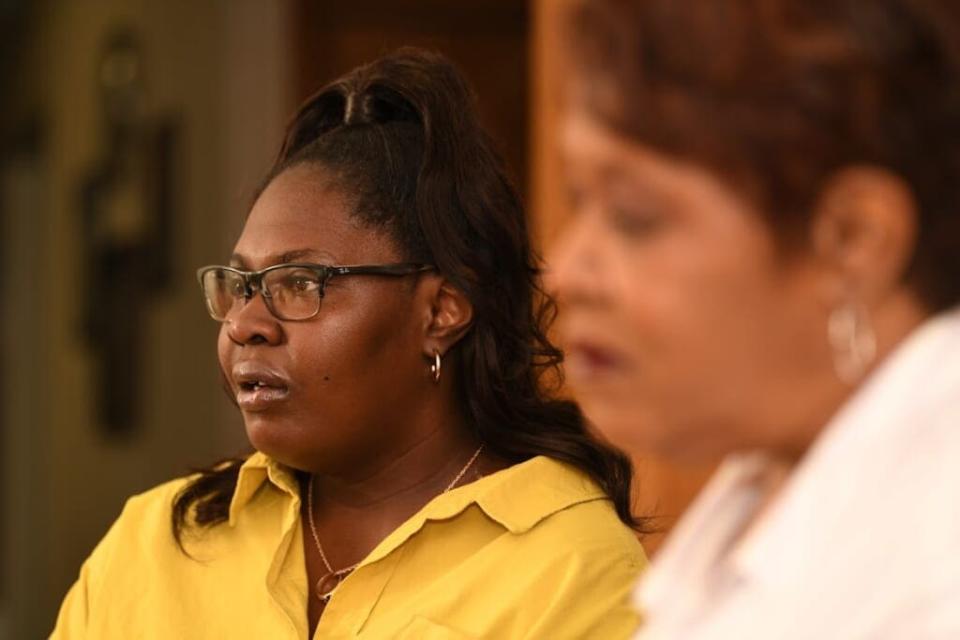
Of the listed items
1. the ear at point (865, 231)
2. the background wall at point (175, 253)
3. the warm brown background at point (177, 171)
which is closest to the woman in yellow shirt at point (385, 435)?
the ear at point (865, 231)

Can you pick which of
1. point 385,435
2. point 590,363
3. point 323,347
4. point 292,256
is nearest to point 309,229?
point 292,256

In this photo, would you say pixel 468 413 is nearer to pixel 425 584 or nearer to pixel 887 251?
pixel 425 584

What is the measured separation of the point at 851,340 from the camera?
0.98m

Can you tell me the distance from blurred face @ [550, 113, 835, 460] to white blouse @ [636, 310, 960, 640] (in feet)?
0.14

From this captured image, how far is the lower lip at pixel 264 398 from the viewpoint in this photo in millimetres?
1812

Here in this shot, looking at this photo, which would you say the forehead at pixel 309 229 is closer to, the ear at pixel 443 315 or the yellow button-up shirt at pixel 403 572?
the ear at pixel 443 315

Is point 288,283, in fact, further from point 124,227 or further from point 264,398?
point 124,227

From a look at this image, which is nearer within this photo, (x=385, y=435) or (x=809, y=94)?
(x=809, y=94)

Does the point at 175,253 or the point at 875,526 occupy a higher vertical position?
the point at 875,526

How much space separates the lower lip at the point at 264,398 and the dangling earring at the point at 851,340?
3.06 feet

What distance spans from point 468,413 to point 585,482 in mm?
165

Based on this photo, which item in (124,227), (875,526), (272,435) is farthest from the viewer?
(124,227)

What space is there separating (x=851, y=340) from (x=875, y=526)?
0.11 metres

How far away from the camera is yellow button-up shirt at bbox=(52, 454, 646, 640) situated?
177 cm
